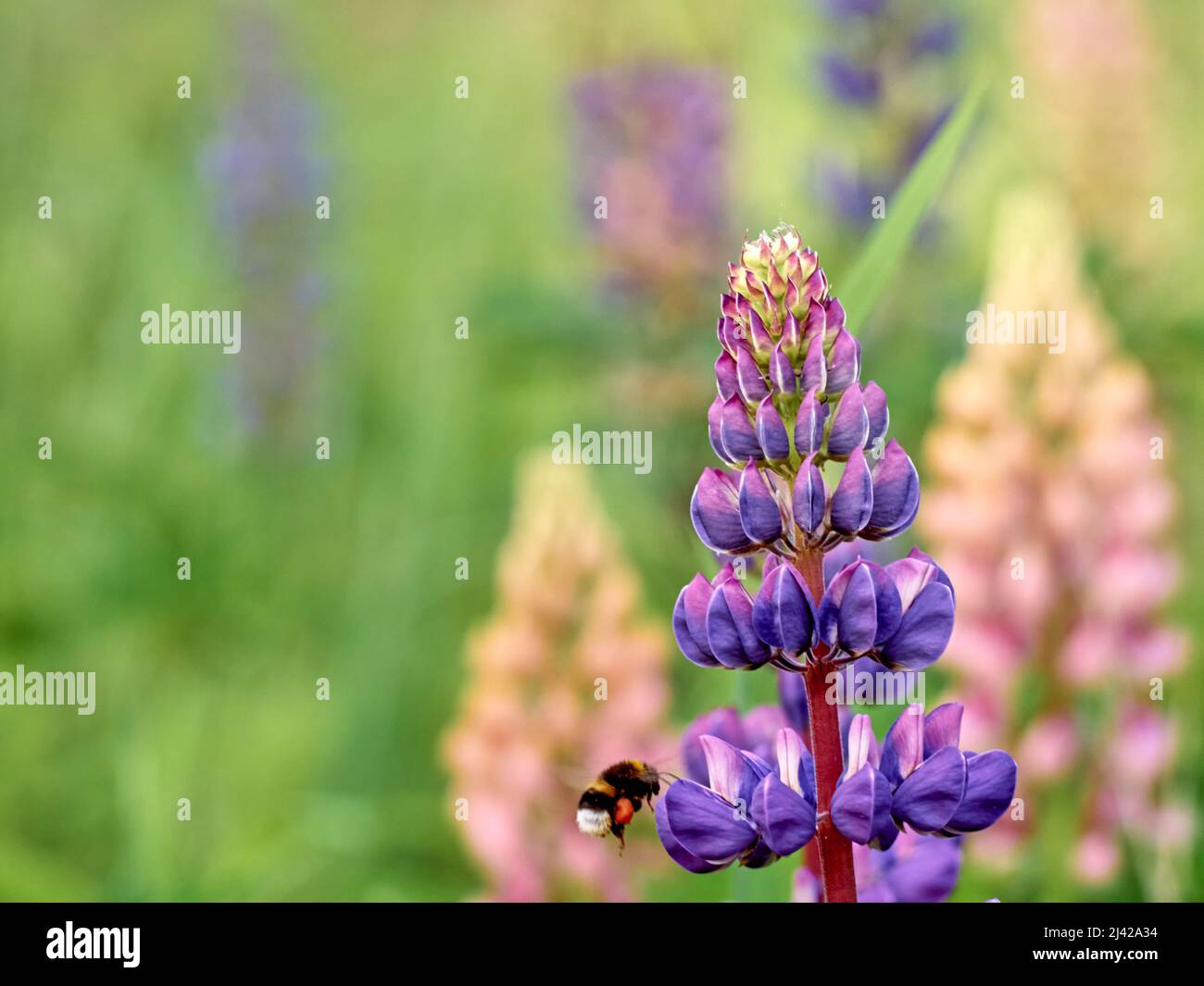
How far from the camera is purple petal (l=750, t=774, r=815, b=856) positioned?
133 centimetres

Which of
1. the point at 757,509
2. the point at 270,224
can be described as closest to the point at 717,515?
the point at 757,509

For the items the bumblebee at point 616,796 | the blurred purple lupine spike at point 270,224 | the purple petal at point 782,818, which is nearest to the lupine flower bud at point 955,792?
the purple petal at point 782,818

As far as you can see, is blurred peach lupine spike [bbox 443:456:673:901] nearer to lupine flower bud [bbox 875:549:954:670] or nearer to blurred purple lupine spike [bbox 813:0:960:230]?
blurred purple lupine spike [bbox 813:0:960:230]

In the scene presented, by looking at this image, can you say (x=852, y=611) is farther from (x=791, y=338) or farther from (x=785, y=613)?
(x=791, y=338)

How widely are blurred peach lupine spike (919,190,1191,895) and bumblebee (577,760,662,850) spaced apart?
43.3 inches

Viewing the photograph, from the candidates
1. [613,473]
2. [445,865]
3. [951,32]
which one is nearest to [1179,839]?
[445,865]

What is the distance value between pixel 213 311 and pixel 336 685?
1.88 metres

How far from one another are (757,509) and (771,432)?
79 mm

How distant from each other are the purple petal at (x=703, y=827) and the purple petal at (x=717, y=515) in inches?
9.6

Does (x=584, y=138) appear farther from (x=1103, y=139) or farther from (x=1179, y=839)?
(x=1179, y=839)

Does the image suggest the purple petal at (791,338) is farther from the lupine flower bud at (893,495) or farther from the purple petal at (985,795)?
the purple petal at (985,795)

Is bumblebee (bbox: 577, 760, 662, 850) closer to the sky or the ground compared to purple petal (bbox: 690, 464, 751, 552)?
closer to the ground

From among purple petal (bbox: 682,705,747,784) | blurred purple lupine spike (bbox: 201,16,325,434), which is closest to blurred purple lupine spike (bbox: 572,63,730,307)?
blurred purple lupine spike (bbox: 201,16,325,434)

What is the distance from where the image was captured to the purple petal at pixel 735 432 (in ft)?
4.72
